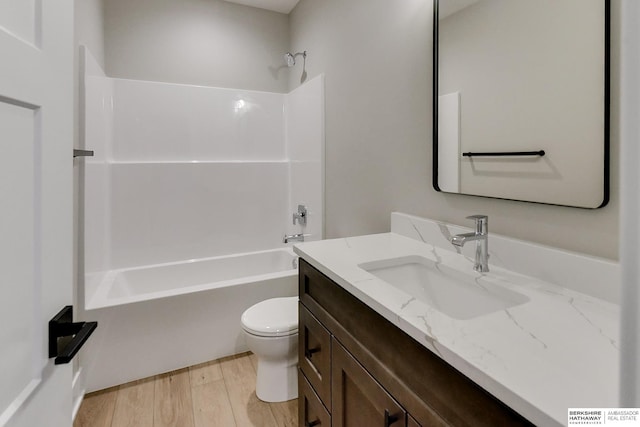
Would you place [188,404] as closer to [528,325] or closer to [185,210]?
[185,210]

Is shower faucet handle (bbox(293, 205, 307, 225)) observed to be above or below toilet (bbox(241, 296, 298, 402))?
above

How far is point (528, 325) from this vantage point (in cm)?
78

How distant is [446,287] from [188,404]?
1560mm

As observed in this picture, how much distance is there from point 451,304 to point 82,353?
2.11 m

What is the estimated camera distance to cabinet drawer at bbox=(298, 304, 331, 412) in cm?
122

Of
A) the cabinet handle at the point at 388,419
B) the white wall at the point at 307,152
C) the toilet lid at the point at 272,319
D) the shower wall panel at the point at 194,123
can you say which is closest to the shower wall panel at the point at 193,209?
the shower wall panel at the point at 194,123

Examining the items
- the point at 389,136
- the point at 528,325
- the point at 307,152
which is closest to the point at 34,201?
the point at 528,325

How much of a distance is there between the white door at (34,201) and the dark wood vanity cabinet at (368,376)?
2.38ft

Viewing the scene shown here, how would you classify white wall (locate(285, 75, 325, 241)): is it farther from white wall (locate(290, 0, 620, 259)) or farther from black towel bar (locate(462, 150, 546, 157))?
black towel bar (locate(462, 150, 546, 157))

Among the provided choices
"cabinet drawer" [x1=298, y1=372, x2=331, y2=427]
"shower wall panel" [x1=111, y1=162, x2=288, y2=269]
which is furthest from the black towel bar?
"shower wall panel" [x1=111, y1=162, x2=288, y2=269]

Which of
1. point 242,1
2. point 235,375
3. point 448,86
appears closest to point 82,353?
point 235,375

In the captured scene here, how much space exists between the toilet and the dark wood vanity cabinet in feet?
1.13

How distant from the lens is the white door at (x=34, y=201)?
1.82ft

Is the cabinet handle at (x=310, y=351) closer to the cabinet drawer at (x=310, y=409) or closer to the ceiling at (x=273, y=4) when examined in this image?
the cabinet drawer at (x=310, y=409)
